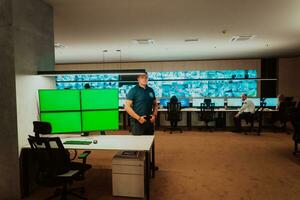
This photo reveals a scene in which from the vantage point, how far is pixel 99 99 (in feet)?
11.6

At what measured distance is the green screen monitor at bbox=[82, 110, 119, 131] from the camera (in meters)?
3.50

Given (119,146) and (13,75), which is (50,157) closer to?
(119,146)

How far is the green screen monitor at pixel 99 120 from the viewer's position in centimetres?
350

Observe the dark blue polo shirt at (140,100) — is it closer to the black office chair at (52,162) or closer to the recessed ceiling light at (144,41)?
the black office chair at (52,162)

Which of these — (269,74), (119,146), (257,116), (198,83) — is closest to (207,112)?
(198,83)

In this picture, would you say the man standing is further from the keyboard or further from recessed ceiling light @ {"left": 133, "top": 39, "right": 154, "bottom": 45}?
recessed ceiling light @ {"left": 133, "top": 39, "right": 154, "bottom": 45}

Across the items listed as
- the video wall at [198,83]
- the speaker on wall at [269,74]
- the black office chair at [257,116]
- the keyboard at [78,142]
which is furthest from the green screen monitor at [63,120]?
the speaker on wall at [269,74]

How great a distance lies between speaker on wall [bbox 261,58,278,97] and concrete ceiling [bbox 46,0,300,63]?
7.58 feet

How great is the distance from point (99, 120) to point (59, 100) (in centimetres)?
63

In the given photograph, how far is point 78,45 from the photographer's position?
6305mm

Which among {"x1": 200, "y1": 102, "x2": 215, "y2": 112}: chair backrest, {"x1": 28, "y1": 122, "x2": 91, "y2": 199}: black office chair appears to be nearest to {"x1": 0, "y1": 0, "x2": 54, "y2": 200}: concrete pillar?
{"x1": 28, "y1": 122, "x2": 91, "y2": 199}: black office chair

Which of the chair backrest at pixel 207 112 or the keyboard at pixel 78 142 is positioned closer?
the keyboard at pixel 78 142

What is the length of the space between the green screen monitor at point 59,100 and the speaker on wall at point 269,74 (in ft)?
25.4

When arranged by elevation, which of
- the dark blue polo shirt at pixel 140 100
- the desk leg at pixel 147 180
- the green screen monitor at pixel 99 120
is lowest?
the desk leg at pixel 147 180
